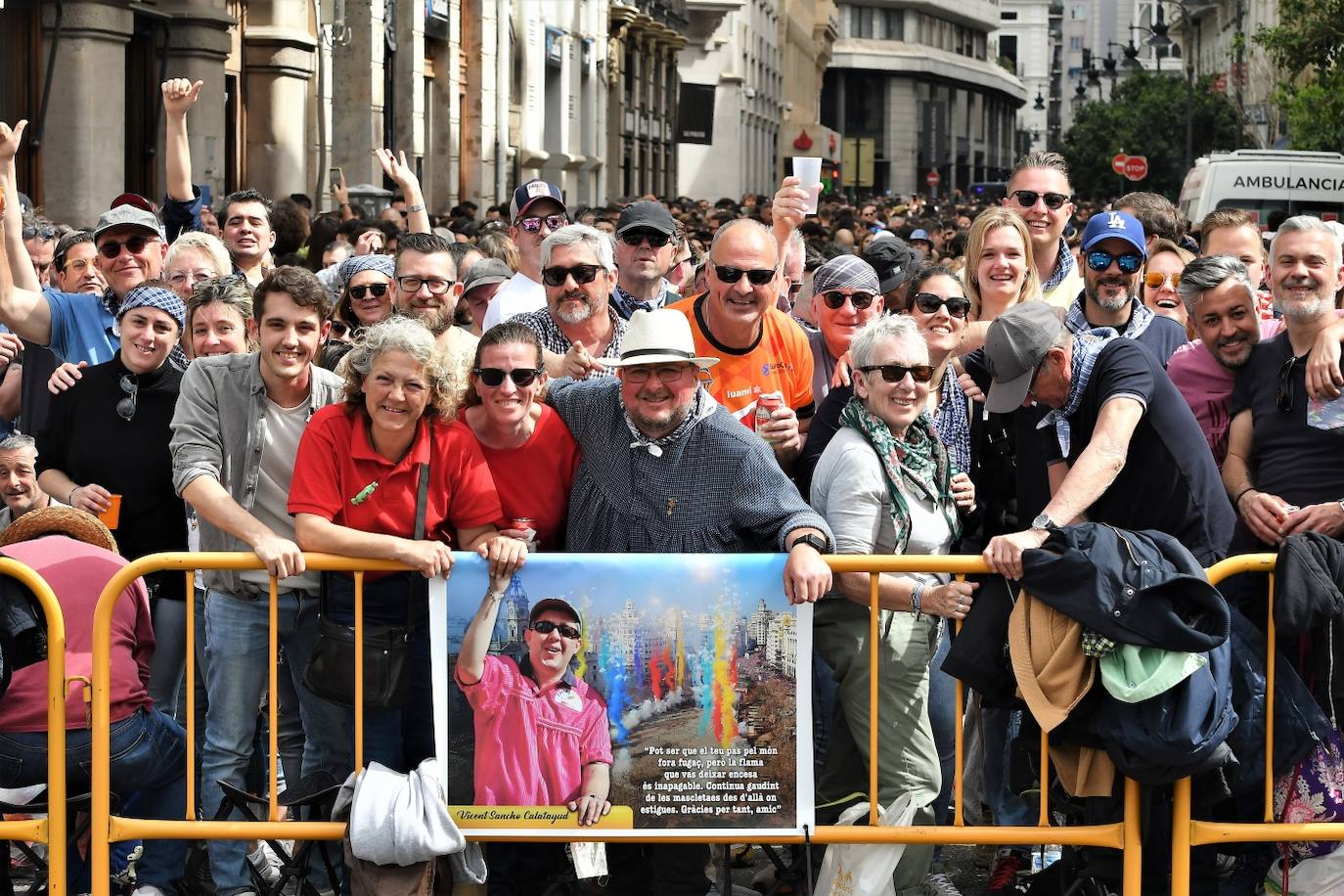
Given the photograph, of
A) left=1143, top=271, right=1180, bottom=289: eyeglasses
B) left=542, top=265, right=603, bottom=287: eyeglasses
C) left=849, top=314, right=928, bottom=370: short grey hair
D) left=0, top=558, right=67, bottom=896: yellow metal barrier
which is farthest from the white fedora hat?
left=1143, top=271, right=1180, bottom=289: eyeglasses

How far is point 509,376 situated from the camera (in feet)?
18.7

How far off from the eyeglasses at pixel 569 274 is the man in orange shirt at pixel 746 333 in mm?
393

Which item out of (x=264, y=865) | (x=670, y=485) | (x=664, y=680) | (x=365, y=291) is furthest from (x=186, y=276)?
(x=664, y=680)

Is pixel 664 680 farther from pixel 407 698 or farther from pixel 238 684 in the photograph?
pixel 238 684

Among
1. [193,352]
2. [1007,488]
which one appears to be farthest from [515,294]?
[1007,488]

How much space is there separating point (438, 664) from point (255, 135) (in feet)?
52.7

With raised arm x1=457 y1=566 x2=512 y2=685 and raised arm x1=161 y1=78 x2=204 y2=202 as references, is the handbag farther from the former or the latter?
raised arm x1=161 y1=78 x2=204 y2=202

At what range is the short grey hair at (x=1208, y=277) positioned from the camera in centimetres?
662

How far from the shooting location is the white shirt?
25.5ft

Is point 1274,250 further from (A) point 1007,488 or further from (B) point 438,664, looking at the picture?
(B) point 438,664

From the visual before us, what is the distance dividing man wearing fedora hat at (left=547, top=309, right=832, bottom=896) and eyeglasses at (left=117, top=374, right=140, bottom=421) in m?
1.82

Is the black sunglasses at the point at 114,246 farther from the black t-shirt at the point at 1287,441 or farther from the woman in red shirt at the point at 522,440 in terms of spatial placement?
the black t-shirt at the point at 1287,441

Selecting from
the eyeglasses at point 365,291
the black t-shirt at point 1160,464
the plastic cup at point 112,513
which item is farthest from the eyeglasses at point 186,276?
the black t-shirt at point 1160,464

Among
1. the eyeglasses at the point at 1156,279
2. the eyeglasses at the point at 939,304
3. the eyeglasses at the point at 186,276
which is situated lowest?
the eyeglasses at the point at 939,304
